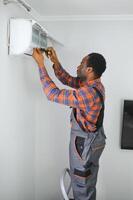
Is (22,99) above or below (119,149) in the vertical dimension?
above

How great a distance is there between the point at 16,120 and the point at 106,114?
92 centimetres

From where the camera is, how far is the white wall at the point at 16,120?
6.27 feet

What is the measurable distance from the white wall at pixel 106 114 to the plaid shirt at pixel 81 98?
0.77m

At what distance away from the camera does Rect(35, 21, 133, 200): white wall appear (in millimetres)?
2646

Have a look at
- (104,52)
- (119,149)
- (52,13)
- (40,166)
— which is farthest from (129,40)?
(40,166)

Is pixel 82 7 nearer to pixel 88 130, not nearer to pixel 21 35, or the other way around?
pixel 21 35

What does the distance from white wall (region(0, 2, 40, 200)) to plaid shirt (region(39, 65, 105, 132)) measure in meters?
0.33

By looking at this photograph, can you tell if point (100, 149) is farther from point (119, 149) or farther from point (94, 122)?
point (119, 149)

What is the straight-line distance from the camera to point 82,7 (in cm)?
233

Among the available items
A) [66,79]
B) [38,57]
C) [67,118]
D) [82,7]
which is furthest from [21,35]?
[67,118]

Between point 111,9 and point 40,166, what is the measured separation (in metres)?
1.59

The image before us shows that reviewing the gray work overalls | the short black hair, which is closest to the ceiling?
the short black hair

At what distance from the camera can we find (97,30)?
105 inches

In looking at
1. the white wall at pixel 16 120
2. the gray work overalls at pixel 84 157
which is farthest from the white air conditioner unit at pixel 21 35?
the gray work overalls at pixel 84 157
